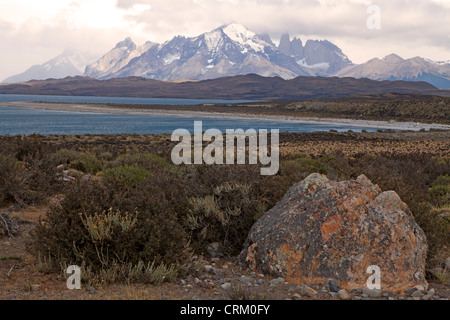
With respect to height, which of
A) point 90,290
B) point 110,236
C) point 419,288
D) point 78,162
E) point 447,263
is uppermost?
point 110,236

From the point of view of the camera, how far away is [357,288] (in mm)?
5422

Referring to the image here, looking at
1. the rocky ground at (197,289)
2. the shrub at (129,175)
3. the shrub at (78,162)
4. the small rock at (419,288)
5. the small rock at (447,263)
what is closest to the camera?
the rocky ground at (197,289)

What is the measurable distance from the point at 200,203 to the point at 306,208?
206 cm

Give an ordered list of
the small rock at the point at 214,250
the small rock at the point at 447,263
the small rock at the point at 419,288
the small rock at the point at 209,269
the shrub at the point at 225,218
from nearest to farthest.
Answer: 1. the small rock at the point at 419,288
2. the small rock at the point at 209,269
3. the small rock at the point at 447,263
4. the small rock at the point at 214,250
5. the shrub at the point at 225,218

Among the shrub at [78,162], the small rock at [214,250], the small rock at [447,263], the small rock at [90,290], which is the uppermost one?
the shrub at [78,162]

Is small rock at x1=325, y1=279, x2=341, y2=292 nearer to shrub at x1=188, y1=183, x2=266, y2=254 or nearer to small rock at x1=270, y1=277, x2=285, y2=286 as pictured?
small rock at x1=270, y1=277, x2=285, y2=286

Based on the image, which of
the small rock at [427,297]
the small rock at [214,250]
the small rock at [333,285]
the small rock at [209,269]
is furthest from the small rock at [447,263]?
the small rock at [209,269]

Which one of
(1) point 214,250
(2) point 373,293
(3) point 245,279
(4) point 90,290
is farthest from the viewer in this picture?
(1) point 214,250

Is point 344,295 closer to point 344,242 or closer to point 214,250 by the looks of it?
point 344,242

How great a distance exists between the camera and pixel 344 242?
225 inches

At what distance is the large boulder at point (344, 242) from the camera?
220 inches

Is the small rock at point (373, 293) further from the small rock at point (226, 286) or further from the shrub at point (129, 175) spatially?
the shrub at point (129, 175)

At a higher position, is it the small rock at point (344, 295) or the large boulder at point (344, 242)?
the large boulder at point (344, 242)

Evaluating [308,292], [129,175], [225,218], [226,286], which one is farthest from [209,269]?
[129,175]
